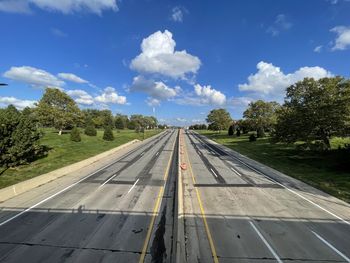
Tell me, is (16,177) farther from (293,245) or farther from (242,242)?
(293,245)

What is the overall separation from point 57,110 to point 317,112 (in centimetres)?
6012

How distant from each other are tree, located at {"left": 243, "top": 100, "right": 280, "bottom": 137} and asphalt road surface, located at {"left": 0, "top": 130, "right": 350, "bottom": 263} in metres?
63.9

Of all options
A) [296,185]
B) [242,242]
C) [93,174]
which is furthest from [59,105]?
[242,242]

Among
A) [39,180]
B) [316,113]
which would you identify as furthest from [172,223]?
[316,113]

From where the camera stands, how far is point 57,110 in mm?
73688

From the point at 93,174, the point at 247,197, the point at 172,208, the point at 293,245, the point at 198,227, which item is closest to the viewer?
the point at 293,245

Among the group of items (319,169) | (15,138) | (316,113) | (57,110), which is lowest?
(319,169)

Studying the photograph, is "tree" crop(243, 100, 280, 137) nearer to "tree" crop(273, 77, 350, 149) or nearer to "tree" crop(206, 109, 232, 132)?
"tree" crop(206, 109, 232, 132)

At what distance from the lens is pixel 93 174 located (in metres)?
28.4

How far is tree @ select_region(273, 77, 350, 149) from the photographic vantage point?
3619 cm

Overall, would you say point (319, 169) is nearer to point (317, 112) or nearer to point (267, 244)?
point (317, 112)

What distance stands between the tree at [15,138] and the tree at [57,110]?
42.4 meters

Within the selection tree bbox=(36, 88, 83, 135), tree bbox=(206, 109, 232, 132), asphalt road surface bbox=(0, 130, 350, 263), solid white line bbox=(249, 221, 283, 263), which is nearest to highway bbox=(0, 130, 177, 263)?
asphalt road surface bbox=(0, 130, 350, 263)

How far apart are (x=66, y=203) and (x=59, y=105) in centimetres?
6519
